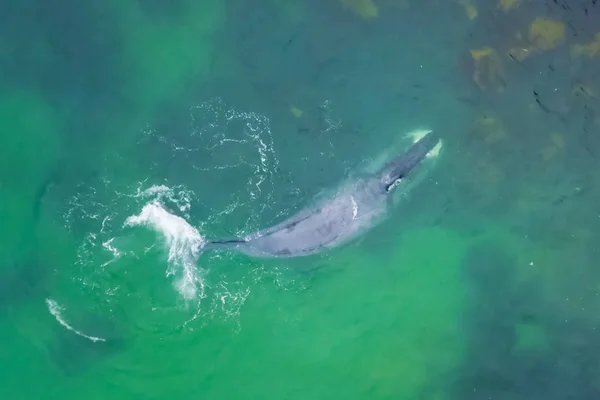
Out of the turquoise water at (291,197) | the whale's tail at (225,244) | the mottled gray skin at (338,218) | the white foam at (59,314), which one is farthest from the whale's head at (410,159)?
the white foam at (59,314)

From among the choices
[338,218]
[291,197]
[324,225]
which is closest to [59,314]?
[291,197]

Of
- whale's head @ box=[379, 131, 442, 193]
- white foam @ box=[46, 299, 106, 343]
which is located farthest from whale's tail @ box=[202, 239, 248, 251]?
whale's head @ box=[379, 131, 442, 193]

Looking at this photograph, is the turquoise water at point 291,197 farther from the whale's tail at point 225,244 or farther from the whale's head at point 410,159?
the whale's head at point 410,159

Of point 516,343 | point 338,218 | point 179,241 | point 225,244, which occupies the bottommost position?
point 516,343

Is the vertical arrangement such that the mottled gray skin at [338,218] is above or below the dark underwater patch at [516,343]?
above

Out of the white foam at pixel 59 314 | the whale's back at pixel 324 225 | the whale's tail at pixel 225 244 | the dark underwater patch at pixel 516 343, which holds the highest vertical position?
the white foam at pixel 59 314

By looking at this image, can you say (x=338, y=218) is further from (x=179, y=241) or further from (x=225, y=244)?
(x=179, y=241)
